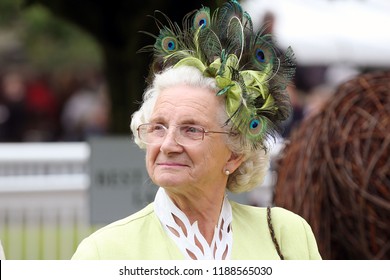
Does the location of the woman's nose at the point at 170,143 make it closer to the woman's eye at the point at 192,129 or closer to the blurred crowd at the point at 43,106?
the woman's eye at the point at 192,129

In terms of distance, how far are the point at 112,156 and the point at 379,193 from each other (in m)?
1.90

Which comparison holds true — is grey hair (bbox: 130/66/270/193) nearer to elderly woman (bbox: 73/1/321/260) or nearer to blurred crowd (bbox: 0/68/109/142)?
elderly woman (bbox: 73/1/321/260)

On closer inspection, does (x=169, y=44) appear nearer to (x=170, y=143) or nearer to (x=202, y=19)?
(x=202, y=19)

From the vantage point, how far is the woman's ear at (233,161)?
90.9 inches

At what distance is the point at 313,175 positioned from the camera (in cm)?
387

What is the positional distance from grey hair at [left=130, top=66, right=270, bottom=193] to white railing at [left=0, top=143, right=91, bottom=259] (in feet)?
15.9

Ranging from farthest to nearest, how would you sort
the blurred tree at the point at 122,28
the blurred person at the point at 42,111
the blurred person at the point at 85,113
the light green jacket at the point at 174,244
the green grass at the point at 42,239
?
the blurred person at the point at 42,111 → the blurred person at the point at 85,113 → the green grass at the point at 42,239 → the blurred tree at the point at 122,28 → the light green jacket at the point at 174,244

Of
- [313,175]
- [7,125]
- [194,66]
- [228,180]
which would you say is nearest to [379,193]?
[313,175]

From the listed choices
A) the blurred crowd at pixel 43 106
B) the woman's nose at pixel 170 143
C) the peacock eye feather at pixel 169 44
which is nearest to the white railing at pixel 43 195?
the peacock eye feather at pixel 169 44

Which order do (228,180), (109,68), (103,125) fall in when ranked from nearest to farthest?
(228,180) → (109,68) → (103,125)

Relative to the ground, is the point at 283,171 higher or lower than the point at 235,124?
higher

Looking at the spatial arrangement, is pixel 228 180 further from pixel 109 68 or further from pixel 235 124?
pixel 109 68

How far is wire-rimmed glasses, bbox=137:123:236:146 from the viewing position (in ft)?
7.12

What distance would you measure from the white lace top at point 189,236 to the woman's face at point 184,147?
0.06 m
